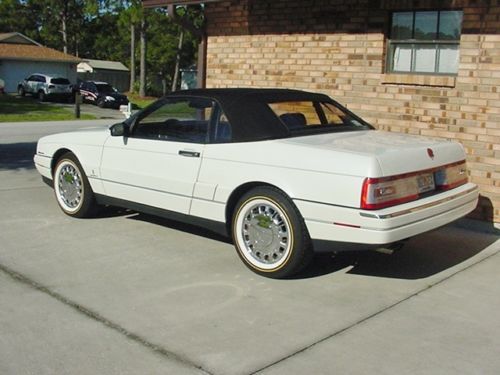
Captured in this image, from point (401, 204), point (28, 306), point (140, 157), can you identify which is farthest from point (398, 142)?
point (28, 306)

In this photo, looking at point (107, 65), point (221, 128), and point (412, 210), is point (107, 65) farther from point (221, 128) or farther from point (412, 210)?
point (412, 210)

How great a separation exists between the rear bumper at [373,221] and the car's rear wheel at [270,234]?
0.38ft

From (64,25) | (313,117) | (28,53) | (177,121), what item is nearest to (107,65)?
(64,25)

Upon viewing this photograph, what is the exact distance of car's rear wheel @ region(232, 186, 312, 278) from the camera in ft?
16.2

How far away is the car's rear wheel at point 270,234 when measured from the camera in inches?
194

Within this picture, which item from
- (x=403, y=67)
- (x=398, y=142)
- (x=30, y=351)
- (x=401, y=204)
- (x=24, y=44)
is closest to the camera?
(x=30, y=351)

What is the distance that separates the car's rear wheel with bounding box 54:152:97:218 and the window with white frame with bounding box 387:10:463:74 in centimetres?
391

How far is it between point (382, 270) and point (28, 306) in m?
2.91

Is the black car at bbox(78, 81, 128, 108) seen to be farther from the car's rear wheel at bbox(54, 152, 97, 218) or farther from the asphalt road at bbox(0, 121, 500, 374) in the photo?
the asphalt road at bbox(0, 121, 500, 374)

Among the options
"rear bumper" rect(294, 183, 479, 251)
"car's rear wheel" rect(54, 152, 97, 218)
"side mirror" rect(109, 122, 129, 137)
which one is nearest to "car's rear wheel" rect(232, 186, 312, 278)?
"rear bumper" rect(294, 183, 479, 251)

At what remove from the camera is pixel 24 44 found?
4950cm

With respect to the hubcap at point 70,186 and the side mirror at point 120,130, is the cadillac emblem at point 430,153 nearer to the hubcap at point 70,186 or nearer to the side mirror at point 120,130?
the side mirror at point 120,130

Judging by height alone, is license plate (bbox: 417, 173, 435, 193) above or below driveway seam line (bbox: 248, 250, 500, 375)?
above

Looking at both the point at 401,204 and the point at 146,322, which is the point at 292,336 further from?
the point at 401,204
